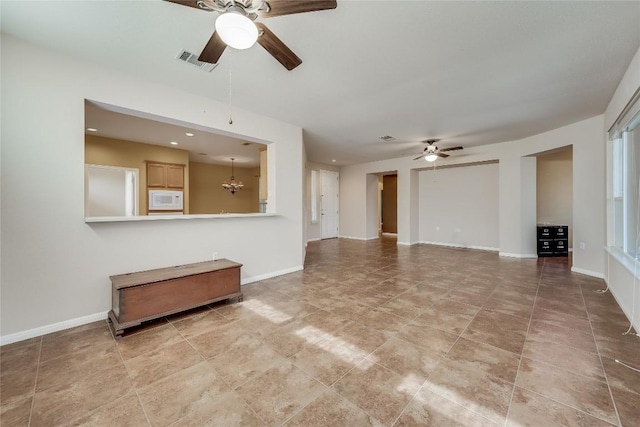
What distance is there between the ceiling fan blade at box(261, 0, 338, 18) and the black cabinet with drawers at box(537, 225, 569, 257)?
6.59m

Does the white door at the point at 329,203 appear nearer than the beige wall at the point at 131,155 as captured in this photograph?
No

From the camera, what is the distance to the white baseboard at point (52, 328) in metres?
2.26

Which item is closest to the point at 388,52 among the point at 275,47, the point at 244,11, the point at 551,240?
the point at 275,47

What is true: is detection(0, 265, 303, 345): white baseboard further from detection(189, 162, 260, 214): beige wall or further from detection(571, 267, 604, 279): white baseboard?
detection(571, 267, 604, 279): white baseboard

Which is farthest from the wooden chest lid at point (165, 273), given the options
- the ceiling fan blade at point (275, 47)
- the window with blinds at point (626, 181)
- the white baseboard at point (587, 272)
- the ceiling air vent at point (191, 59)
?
the white baseboard at point (587, 272)

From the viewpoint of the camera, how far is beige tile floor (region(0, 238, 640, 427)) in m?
1.46

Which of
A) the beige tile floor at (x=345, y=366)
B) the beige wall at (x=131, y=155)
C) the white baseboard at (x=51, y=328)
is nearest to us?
the beige tile floor at (x=345, y=366)

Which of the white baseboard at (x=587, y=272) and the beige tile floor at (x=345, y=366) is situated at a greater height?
the white baseboard at (x=587, y=272)

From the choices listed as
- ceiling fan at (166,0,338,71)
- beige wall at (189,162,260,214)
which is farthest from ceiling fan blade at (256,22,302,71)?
beige wall at (189,162,260,214)

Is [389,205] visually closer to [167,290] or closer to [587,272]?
[587,272]

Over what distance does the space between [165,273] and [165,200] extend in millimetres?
3832

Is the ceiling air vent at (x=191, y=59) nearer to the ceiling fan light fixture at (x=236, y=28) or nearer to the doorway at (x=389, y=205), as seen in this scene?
the ceiling fan light fixture at (x=236, y=28)

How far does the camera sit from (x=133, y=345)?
2209mm

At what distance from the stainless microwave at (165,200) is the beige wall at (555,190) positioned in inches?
355
